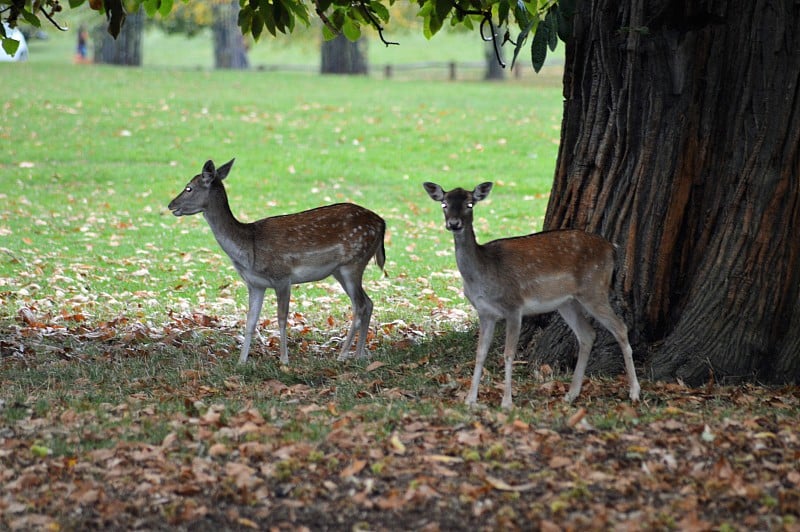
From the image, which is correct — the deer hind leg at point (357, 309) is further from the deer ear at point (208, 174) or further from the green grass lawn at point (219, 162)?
the green grass lawn at point (219, 162)

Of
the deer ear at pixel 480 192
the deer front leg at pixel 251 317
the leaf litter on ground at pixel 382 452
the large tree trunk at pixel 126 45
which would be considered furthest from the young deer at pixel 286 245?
the large tree trunk at pixel 126 45

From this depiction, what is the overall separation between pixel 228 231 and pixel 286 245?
1.56 feet

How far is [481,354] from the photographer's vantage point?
23.2 ft

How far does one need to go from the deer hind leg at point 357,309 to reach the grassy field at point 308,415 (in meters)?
0.20

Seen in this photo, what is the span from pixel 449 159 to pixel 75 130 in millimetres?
8022

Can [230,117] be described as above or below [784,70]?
below

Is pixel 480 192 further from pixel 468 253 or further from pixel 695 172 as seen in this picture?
pixel 695 172

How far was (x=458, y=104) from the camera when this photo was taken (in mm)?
29734

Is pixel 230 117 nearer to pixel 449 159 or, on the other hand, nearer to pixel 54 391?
pixel 449 159

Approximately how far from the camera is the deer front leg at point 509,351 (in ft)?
22.8

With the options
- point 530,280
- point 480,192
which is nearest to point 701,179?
point 530,280

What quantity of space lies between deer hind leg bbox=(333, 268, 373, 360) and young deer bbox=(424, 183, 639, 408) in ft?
6.35

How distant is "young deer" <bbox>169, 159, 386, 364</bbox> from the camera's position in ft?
29.1

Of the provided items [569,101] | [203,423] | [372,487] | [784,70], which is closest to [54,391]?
[203,423]
